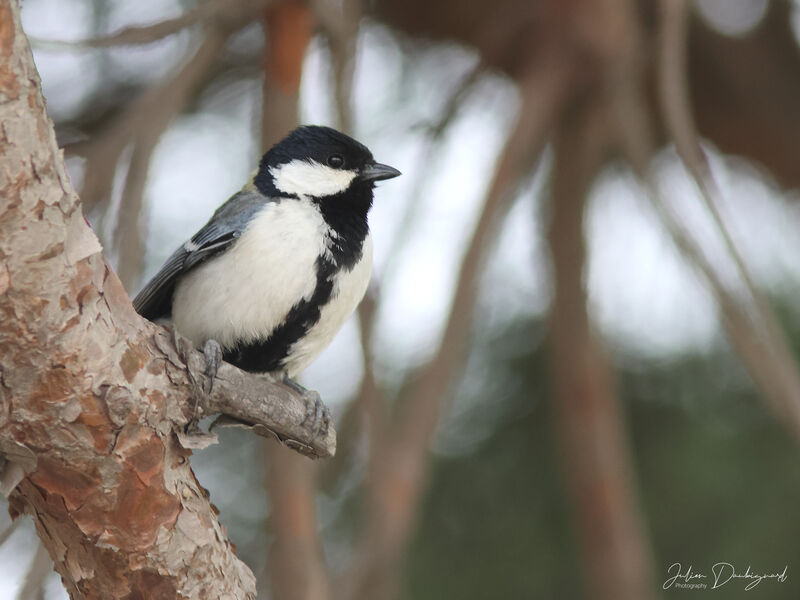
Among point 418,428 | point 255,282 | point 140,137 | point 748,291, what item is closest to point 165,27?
point 140,137

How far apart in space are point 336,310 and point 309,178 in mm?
330

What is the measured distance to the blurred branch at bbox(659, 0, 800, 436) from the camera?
2.11m

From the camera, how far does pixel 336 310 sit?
1853 mm

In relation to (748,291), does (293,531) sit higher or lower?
lower

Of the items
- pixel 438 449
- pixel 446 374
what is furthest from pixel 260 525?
pixel 446 374

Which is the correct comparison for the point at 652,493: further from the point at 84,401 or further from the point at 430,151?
the point at 84,401

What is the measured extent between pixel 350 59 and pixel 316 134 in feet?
1.12

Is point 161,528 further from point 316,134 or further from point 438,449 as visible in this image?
point 438,449

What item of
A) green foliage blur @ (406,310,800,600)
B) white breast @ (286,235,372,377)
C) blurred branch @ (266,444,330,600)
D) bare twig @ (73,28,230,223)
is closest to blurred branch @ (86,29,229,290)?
bare twig @ (73,28,230,223)

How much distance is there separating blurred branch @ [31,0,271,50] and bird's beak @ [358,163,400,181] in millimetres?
495

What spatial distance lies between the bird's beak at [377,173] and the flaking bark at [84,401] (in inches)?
29.5

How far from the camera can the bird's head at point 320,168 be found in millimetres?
2002

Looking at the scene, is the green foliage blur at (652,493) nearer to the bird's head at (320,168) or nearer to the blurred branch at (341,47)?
the blurred branch at (341,47)
